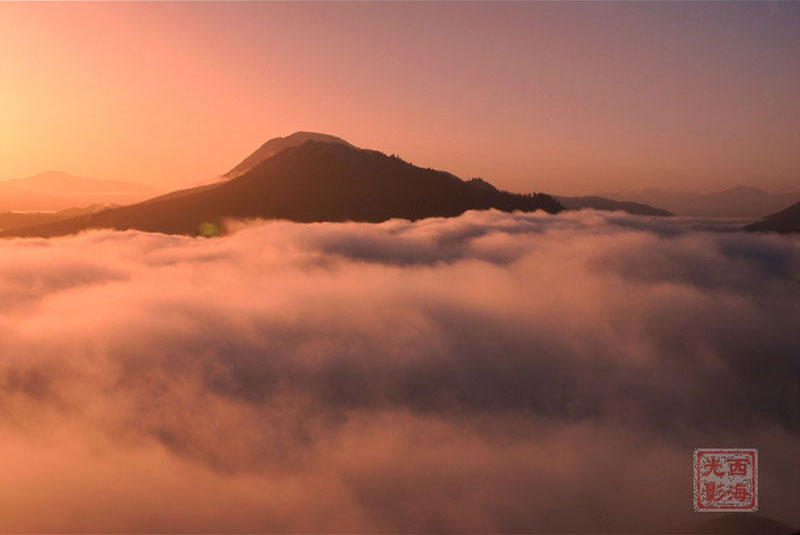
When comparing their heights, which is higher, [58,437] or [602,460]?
[58,437]

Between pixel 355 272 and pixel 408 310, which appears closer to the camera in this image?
pixel 408 310

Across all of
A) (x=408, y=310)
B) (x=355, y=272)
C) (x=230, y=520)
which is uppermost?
→ (x=355, y=272)

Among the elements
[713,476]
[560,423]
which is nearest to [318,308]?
[560,423]

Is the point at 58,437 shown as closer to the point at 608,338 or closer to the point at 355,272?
the point at 355,272

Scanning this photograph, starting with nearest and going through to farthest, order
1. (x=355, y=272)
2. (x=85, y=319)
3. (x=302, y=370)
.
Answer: (x=85, y=319)
(x=302, y=370)
(x=355, y=272)

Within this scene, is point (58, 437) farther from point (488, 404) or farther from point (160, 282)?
point (488, 404)

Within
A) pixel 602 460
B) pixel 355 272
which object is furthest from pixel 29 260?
pixel 602 460

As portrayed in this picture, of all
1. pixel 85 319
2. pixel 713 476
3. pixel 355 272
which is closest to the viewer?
pixel 713 476
